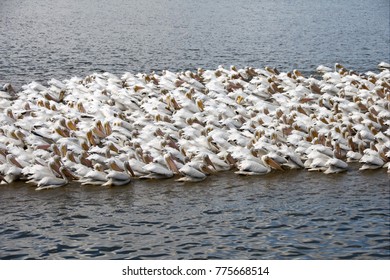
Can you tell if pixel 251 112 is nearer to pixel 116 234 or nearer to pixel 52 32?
pixel 116 234

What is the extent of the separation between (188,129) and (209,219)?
6.04 metres

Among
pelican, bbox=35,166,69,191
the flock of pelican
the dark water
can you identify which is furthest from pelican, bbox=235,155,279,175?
the dark water

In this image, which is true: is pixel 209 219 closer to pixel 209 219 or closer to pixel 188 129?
pixel 209 219

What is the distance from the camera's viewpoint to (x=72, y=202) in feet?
70.0

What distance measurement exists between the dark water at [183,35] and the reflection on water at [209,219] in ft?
60.9

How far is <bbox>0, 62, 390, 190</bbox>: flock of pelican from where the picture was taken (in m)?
22.8

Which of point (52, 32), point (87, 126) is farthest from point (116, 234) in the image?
point (52, 32)

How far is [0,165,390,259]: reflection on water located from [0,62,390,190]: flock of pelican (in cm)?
56

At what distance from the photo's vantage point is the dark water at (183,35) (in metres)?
44.1

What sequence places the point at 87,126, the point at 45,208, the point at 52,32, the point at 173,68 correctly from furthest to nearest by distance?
the point at 52,32 < the point at 173,68 < the point at 87,126 < the point at 45,208

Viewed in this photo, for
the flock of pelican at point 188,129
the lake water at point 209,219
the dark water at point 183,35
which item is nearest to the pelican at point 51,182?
the flock of pelican at point 188,129

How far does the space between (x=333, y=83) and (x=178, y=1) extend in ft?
159

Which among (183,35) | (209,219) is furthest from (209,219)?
(183,35)

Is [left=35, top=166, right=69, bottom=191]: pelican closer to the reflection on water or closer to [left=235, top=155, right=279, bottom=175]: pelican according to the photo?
the reflection on water
